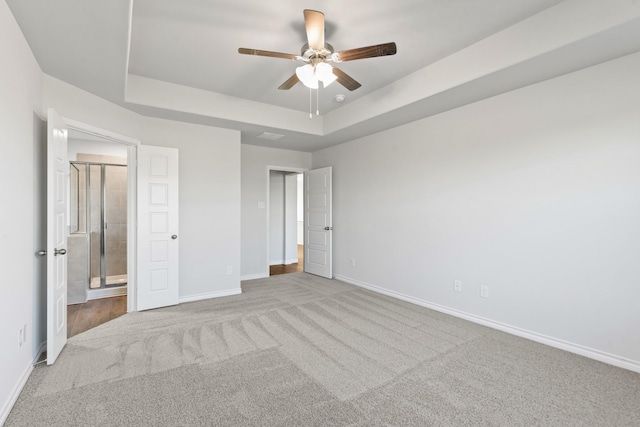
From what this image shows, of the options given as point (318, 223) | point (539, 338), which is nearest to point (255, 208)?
point (318, 223)

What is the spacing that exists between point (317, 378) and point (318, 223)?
3.59m

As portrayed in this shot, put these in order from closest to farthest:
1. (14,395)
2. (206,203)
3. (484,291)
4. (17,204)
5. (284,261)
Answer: (14,395)
(17,204)
(484,291)
(206,203)
(284,261)

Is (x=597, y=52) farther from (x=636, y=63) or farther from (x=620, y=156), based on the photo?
(x=620, y=156)

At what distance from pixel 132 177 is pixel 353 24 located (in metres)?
3.08

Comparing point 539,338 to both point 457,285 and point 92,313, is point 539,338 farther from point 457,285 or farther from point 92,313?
point 92,313

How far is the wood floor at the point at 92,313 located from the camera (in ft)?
10.8

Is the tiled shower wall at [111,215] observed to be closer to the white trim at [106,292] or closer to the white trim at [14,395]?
the white trim at [106,292]

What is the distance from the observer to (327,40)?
262 centimetres

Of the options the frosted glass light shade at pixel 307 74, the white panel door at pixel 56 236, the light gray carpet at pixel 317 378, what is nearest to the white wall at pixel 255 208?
the light gray carpet at pixel 317 378

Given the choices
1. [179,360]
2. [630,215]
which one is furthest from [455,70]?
[179,360]

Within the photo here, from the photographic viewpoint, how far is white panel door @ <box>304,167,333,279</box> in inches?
213

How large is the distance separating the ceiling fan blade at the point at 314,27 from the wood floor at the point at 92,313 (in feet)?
11.8

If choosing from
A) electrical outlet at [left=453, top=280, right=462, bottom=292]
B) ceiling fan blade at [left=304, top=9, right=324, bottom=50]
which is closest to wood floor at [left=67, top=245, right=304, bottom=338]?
ceiling fan blade at [left=304, top=9, right=324, bottom=50]

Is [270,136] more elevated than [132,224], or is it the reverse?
[270,136]
